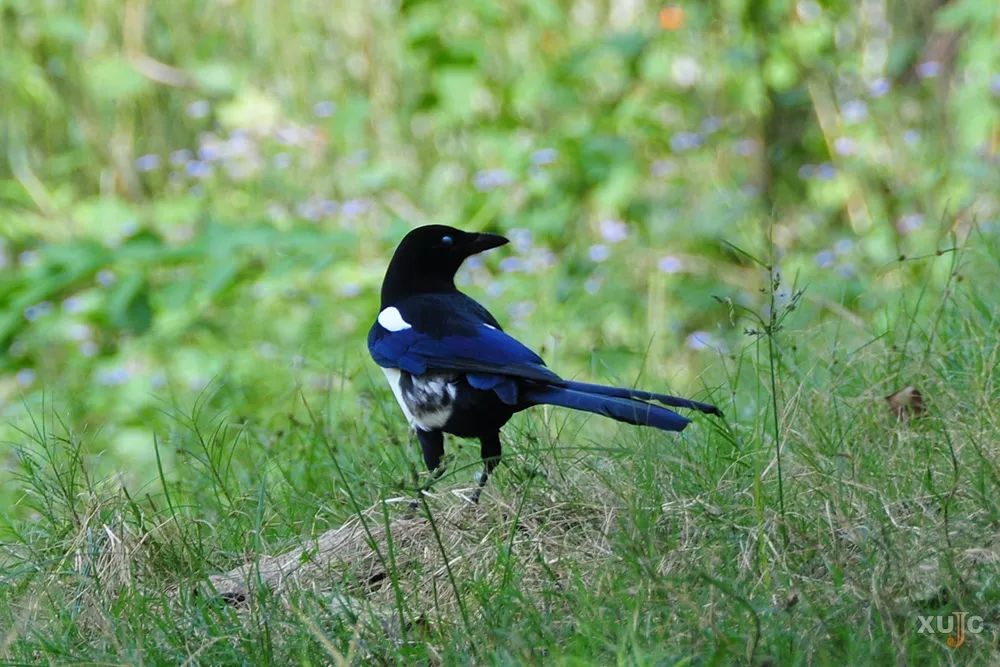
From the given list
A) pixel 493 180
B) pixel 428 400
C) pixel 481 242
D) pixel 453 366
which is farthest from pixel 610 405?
pixel 493 180

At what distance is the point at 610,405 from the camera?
Answer: 2.45m

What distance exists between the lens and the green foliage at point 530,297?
2248 millimetres

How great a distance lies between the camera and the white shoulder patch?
10.3ft

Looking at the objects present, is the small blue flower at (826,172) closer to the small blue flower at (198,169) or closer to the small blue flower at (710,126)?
the small blue flower at (710,126)

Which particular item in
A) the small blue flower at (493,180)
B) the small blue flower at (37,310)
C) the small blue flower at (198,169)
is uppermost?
the small blue flower at (198,169)

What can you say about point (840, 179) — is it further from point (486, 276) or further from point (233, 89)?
point (233, 89)

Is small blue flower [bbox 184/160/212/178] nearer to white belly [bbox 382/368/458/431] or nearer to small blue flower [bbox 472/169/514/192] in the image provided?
small blue flower [bbox 472/169/514/192]

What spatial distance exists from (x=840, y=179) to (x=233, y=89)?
9.08 feet

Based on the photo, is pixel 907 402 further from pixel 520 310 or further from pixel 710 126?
pixel 710 126

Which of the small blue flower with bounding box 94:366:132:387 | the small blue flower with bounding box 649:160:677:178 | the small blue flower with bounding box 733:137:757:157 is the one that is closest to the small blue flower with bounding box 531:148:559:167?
the small blue flower with bounding box 649:160:677:178

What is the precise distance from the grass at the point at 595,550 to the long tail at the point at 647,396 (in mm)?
127

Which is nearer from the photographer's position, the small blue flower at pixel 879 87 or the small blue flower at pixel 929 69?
the small blue flower at pixel 929 69

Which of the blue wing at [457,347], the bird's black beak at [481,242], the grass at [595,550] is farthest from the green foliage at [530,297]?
the bird's black beak at [481,242]

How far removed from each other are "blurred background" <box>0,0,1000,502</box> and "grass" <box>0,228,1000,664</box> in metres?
1.82
